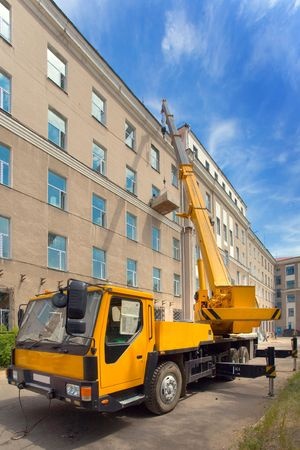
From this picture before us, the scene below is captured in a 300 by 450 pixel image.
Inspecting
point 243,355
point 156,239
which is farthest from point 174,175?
point 243,355

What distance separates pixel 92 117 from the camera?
2436 centimetres

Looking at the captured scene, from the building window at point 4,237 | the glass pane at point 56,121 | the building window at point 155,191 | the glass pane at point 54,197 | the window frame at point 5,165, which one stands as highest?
the glass pane at point 56,121

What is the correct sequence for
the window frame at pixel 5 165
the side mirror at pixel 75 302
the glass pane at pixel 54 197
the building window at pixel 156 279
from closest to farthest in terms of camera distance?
the side mirror at pixel 75 302
the window frame at pixel 5 165
the glass pane at pixel 54 197
the building window at pixel 156 279

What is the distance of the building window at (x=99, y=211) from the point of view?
2357 centimetres

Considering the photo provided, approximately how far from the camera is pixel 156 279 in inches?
1172

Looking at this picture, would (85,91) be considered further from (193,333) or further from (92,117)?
(193,333)

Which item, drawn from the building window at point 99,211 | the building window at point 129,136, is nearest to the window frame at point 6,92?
the building window at point 99,211

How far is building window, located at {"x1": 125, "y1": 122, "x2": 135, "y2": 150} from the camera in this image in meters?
28.3

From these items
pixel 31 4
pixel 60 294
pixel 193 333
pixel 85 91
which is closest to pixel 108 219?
pixel 85 91

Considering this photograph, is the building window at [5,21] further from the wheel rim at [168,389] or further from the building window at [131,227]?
the wheel rim at [168,389]

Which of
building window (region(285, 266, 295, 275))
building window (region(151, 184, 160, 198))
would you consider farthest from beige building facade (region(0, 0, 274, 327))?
building window (region(285, 266, 295, 275))

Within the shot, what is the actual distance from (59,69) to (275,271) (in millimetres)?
79511

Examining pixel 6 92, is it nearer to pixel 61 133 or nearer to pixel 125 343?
pixel 61 133

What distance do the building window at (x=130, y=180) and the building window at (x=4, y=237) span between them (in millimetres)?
10954
